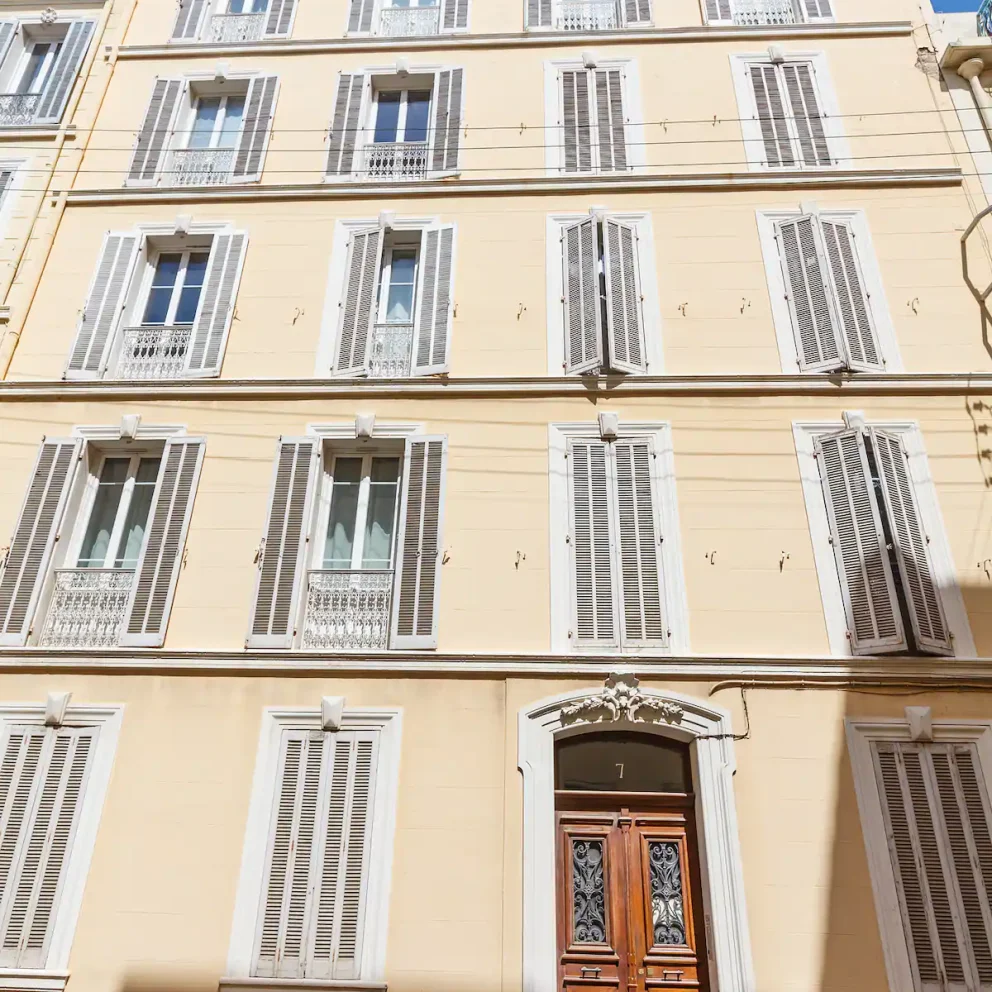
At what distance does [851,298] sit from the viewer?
9820 mm

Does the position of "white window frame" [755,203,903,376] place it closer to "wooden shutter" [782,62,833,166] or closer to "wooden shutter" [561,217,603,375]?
"wooden shutter" [782,62,833,166]

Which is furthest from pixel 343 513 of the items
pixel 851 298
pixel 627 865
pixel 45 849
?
pixel 851 298

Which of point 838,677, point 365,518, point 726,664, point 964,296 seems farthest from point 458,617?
point 964,296

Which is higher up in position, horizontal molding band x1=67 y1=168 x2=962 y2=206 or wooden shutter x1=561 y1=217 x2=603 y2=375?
horizontal molding band x1=67 y1=168 x2=962 y2=206

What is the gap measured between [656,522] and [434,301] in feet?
11.4

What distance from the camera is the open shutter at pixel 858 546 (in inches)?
317

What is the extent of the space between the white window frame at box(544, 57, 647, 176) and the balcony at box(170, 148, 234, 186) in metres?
3.85

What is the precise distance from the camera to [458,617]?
27.5ft

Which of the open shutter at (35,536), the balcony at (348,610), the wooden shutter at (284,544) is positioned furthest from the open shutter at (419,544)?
the open shutter at (35,536)

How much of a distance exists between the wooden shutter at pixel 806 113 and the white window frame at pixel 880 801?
6.55m

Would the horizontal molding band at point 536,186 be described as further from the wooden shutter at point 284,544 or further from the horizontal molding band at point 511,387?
the wooden shutter at point 284,544

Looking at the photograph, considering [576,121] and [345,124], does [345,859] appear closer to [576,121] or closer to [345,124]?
[345,124]

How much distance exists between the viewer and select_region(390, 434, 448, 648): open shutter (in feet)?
27.3

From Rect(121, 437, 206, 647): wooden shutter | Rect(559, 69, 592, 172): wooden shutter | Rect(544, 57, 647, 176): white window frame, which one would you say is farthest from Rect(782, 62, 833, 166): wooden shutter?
Rect(121, 437, 206, 647): wooden shutter
